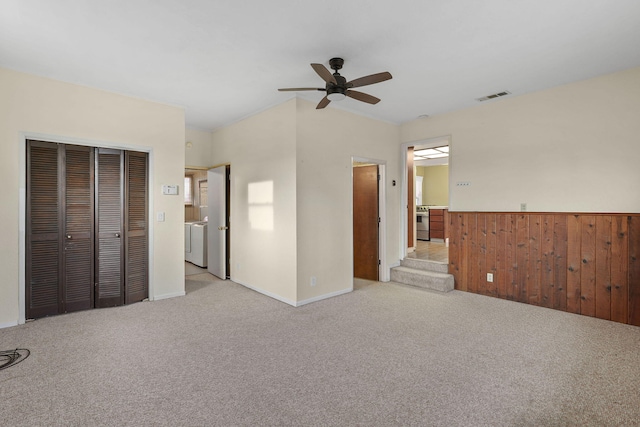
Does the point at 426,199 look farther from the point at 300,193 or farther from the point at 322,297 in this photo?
the point at 300,193

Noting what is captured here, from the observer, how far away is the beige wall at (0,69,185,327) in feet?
10.7

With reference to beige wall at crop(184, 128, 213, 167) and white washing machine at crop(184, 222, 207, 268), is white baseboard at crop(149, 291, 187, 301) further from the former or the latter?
beige wall at crop(184, 128, 213, 167)

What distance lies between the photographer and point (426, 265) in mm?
5188

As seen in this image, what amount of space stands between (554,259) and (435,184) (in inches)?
244

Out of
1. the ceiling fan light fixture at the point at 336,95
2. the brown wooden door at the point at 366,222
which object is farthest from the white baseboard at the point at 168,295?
the ceiling fan light fixture at the point at 336,95

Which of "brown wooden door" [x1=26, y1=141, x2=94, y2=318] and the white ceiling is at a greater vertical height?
the white ceiling

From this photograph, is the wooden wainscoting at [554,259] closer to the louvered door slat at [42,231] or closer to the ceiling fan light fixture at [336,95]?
the ceiling fan light fixture at [336,95]

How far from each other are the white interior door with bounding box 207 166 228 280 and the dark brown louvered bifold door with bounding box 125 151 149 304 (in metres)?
1.42

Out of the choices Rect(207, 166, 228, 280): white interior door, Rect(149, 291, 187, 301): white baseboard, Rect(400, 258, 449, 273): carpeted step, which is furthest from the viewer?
Rect(207, 166, 228, 280): white interior door

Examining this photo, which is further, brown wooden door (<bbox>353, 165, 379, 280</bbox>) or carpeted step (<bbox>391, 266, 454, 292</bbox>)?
brown wooden door (<bbox>353, 165, 379, 280</bbox>)

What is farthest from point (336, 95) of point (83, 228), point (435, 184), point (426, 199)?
point (426, 199)

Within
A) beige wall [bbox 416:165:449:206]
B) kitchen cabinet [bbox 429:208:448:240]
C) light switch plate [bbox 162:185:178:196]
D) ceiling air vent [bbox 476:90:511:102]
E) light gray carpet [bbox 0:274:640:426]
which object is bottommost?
light gray carpet [bbox 0:274:640:426]

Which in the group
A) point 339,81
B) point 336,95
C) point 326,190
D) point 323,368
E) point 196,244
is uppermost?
point 339,81

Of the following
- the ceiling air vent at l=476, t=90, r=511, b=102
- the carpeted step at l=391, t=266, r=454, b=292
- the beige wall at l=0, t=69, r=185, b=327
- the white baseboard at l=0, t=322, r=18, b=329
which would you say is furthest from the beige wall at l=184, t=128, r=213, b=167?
the ceiling air vent at l=476, t=90, r=511, b=102
